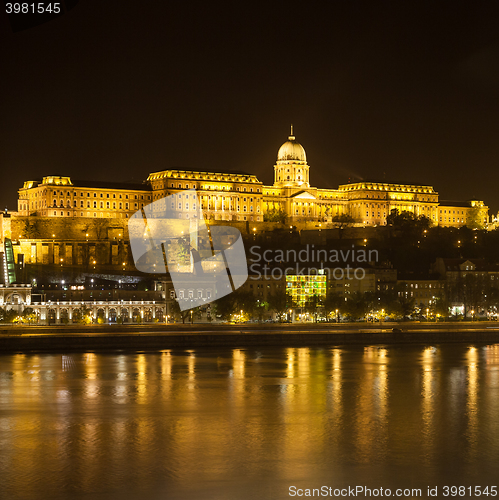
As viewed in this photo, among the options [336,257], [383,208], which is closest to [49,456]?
[336,257]

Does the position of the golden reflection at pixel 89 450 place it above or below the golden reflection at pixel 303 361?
below

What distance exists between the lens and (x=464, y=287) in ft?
194

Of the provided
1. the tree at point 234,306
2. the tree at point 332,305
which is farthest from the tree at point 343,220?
the tree at point 234,306

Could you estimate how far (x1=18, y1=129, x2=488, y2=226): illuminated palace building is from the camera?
78.4 m

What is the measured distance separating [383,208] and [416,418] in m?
71.1

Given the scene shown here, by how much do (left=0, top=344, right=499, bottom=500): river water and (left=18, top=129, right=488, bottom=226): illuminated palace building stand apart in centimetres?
4516

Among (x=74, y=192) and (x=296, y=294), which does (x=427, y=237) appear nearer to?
(x=296, y=294)

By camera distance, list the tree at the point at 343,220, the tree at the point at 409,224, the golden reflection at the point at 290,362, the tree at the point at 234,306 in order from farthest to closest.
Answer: the tree at the point at 343,220 → the tree at the point at 409,224 → the tree at the point at 234,306 → the golden reflection at the point at 290,362

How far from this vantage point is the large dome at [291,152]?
97312 millimetres

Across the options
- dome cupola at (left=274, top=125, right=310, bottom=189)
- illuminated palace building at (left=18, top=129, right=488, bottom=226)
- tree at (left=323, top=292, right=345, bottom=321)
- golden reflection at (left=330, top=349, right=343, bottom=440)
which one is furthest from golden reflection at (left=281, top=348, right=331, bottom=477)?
dome cupola at (left=274, top=125, right=310, bottom=189)

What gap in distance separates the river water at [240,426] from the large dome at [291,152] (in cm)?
6399

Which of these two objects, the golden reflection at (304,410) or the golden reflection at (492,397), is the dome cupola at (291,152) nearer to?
the golden reflection at (492,397)

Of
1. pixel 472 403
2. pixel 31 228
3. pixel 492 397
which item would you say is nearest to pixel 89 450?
pixel 472 403

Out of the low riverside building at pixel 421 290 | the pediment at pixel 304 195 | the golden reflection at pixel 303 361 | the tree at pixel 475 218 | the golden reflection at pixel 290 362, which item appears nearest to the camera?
the golden reflection at pixel 290 362
